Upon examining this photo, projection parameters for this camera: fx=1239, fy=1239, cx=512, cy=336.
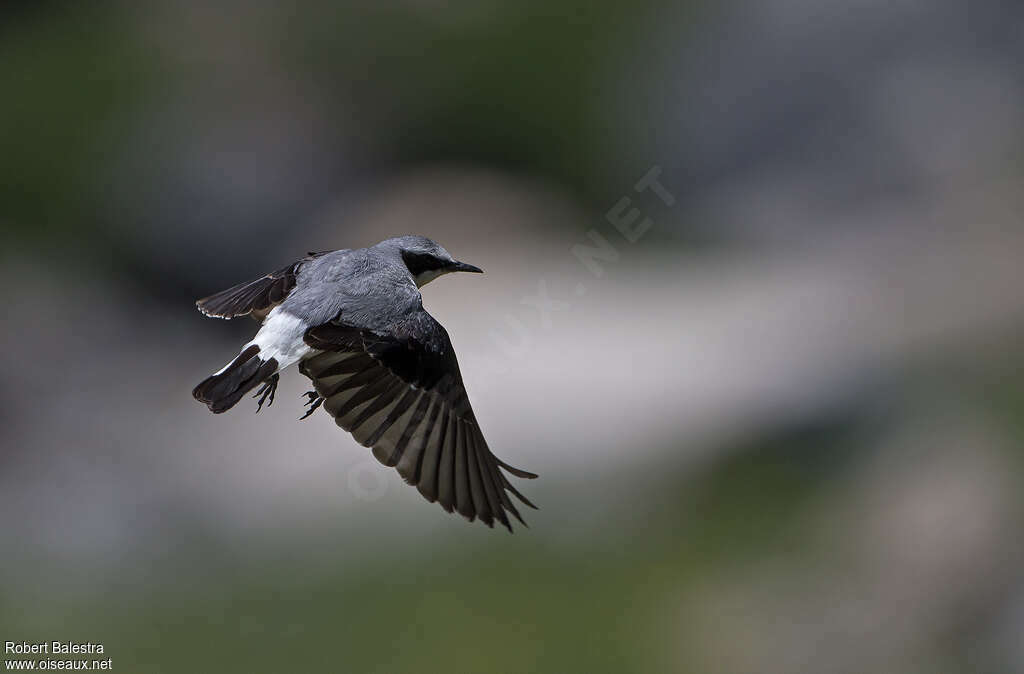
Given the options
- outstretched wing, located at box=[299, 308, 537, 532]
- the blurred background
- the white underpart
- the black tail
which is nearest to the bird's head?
outstretched wing, located at box=[299, 308, 537, 532]

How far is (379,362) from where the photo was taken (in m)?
5.39

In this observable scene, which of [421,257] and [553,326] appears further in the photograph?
[553,326]

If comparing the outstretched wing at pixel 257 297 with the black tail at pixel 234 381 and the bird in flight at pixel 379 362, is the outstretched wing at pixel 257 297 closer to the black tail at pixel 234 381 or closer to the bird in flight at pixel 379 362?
the bird in flight at pixel 379 362

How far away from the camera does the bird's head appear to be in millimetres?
5664

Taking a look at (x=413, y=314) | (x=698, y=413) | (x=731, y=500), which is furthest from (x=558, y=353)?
(x=413, y=314)

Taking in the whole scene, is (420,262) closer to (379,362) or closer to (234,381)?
(379,362)

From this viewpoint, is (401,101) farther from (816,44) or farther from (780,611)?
(780,611)

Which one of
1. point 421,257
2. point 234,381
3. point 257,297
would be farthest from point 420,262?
point 234,381

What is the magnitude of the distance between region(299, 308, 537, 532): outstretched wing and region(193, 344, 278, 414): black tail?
225mm

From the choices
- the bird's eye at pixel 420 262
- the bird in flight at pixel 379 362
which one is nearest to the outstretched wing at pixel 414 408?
the bird in flight at pixel 379 362

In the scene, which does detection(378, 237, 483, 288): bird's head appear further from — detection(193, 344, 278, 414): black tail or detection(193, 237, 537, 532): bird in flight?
detection(193, 344, 278, 414): black tail

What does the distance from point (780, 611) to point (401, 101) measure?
29.5 ft

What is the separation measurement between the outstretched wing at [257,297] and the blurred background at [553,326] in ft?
17.8

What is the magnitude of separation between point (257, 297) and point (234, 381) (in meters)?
0.75
